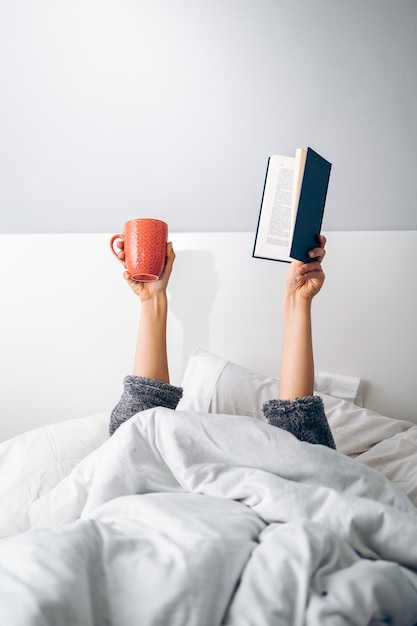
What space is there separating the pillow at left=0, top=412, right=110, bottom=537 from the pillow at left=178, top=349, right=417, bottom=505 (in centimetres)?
26

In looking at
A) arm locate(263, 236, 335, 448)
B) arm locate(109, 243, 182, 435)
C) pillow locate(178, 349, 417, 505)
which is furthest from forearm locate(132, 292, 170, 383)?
arm locate(263, 236, 335, 448)

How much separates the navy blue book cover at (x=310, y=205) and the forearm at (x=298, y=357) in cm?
15

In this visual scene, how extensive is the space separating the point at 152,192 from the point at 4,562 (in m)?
1.23

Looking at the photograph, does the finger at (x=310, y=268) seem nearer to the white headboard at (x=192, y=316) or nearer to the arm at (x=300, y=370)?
the arm at (x=300, y=370)

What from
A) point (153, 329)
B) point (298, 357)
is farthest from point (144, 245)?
point (298, 357)

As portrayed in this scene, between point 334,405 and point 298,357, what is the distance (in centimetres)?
19

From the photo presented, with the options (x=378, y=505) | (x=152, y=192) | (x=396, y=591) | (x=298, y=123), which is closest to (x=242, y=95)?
(x=298, y=123)

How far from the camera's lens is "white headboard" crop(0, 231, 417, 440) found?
4.65ft

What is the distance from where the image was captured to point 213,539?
0.55m

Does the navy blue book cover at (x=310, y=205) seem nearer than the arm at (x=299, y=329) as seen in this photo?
Yes

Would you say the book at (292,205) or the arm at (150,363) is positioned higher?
the book at (292,205)

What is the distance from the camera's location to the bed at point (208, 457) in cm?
50

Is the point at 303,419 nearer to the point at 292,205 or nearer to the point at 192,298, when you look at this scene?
the point at 292,205

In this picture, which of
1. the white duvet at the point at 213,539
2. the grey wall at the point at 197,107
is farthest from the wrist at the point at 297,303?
the white duvet at the point at 213,539
